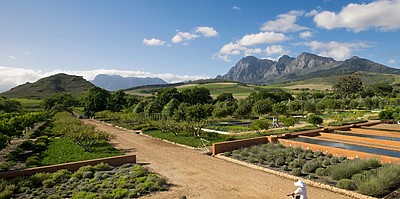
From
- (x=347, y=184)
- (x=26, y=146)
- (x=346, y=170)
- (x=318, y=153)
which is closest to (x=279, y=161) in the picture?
(x=318, y=153)

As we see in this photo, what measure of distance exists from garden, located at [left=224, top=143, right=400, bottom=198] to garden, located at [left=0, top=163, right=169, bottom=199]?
629 cm

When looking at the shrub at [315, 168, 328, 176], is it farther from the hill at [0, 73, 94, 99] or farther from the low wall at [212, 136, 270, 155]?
the hill at [0, 73, 94, 99]

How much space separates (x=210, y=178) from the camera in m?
13.6

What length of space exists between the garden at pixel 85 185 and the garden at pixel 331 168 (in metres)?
6.29

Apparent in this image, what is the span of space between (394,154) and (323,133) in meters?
8.65

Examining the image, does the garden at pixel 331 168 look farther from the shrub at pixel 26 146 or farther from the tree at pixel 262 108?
the tree at pixel 262 108

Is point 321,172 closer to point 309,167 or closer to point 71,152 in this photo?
point 309,167

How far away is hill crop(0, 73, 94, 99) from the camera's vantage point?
125 metres

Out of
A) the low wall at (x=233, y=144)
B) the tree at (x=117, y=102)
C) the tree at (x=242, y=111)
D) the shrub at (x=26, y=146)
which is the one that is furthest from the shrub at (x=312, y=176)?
the tree at (x=117, y=102)

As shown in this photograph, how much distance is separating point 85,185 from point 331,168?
436 inches

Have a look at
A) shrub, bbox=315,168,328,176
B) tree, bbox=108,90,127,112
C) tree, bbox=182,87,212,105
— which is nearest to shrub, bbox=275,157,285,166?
shrub, bbox=315,168,328,176

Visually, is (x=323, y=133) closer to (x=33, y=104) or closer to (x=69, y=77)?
(x=33, y=104)

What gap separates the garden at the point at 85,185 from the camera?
11.2m

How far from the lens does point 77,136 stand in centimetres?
2083
